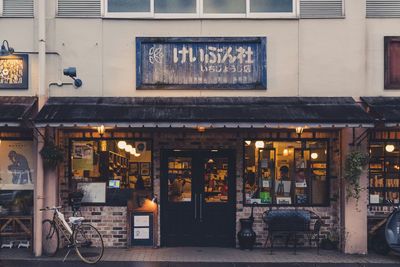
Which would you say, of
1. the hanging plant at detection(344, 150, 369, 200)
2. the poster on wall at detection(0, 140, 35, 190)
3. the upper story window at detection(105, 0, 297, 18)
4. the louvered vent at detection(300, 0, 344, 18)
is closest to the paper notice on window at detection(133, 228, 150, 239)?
the poster on wall at detection(0, 140, 35, 190)

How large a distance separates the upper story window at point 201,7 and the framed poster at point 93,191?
4.16 metres

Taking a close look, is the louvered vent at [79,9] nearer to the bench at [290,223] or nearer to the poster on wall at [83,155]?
the poster on wall at [83,155]

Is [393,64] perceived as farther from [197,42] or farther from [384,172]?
[197,42]

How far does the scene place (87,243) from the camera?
9.55 m

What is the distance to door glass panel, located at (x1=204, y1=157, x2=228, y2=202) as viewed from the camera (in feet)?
34.6

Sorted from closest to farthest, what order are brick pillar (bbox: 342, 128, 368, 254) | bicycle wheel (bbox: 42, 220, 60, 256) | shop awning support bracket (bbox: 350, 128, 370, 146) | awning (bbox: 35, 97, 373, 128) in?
awning (bbox: 35, 97, 373, 128)
bicycle wheel (bbox: 42, 220, 60, 256)
shop awning support bracket (bbox: 350, 128, 370, 146)
brick pillar (bbox: 342, 128, 368, 254)

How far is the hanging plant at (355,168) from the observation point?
9.48 metres

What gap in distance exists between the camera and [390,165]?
10.5 metres

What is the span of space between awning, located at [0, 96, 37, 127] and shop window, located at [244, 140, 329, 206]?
16.7 ft

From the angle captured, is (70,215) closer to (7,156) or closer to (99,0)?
(7,156)

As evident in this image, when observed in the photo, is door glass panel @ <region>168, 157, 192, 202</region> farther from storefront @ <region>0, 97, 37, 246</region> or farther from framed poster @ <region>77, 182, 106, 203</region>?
storefront @ <region>0, 97, 37, 246</region>

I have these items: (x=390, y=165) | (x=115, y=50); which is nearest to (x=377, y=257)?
(x=390, y=165)

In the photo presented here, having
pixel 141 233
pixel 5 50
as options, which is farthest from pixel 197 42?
pixel 141 233

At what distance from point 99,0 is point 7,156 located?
4.37 meters
